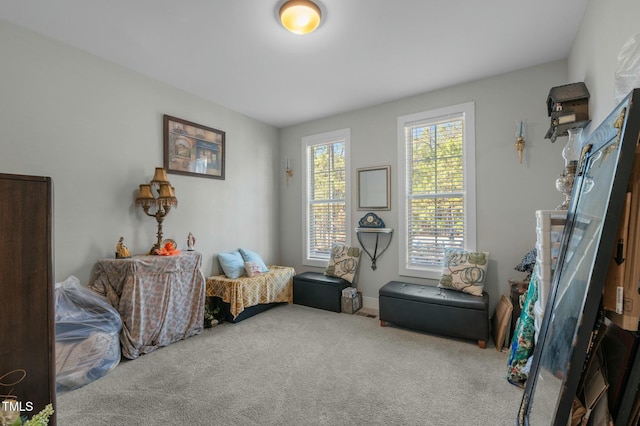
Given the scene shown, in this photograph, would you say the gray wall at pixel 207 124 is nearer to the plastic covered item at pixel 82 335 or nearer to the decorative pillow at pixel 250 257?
the decorative pillow at pixel 250 257

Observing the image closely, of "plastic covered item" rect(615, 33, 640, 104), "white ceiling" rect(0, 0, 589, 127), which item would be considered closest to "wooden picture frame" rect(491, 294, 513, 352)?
"plastic covered item" rect(615, 33, 640, 104)

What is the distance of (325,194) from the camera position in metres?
4.60

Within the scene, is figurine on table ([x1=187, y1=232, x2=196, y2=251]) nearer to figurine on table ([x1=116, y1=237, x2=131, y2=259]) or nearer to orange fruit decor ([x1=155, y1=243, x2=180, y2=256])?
orange fruit decor ([x1=155, y1=243, x2=180, y2=256])

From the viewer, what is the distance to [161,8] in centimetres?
213

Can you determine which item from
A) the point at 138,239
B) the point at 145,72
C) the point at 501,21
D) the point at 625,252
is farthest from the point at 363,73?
the point at 138,239

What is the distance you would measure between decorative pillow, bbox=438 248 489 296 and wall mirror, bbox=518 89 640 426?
1.47 m

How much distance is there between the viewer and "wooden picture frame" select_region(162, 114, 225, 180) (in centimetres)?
341

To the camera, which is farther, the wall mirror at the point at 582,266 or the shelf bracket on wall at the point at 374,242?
the shelf bracket on wall at the point at 374,242

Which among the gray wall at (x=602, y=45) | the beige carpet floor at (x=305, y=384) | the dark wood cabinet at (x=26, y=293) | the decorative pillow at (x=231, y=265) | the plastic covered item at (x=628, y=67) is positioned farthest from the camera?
the decorative pillow at (x=231, y=265)

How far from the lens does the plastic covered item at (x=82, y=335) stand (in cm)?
216

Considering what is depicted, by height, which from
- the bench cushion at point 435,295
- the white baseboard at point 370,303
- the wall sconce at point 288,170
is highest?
the wall sconce at point 288,170

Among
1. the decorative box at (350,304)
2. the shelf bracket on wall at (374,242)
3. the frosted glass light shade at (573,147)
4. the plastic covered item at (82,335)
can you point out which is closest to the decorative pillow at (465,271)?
the shelf bracket on wall at (374,242)

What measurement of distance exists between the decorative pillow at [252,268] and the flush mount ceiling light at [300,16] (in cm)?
283

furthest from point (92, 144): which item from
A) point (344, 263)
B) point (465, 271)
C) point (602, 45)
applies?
point (602, 45)
